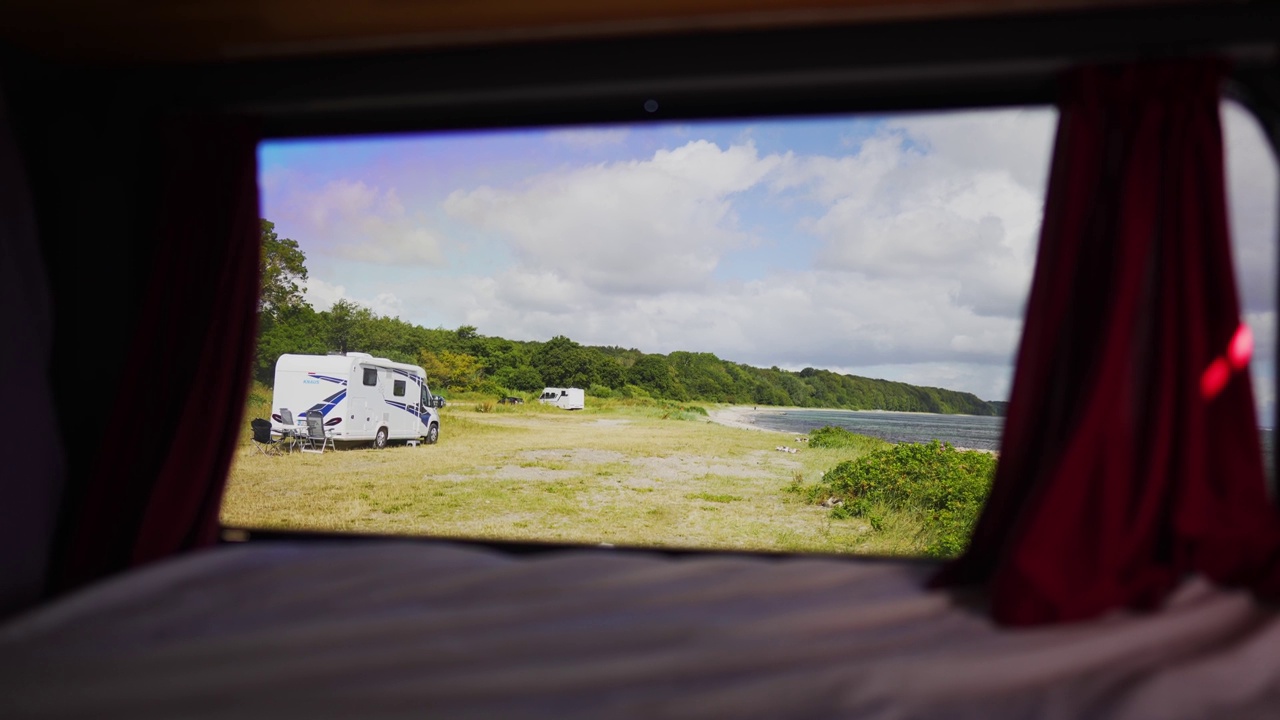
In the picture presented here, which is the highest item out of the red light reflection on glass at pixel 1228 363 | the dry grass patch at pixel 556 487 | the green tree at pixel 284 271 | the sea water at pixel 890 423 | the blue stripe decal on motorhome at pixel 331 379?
the green tree at pixel 284 271

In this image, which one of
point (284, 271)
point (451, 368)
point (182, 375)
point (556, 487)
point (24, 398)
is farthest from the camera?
Result: point (451, 368)

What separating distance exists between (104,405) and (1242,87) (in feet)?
11.4

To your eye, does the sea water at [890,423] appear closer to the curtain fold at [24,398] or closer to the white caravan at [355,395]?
the white caravan at [355,395]

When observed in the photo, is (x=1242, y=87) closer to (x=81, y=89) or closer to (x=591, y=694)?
(x=591, y=694)

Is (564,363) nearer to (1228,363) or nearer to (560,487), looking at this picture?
(560,487)

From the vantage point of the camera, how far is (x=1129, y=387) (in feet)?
5.62

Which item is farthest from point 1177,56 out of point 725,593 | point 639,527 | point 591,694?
point 639,527

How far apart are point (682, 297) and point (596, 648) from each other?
41.8 ft

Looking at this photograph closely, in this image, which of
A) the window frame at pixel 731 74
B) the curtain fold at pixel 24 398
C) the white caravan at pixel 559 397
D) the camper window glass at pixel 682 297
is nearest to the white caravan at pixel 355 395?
the camper window glass at pixel 682 297

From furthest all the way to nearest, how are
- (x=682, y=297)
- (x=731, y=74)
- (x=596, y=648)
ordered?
(x=682, y=297) < (x=731, y=74) < (x=596, y=648)

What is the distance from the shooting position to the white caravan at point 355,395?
33.6ft

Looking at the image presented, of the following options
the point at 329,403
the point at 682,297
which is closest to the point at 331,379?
the point at 329,403

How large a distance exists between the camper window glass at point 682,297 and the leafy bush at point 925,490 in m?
0.14

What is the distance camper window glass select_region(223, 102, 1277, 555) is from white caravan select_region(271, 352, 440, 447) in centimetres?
104
